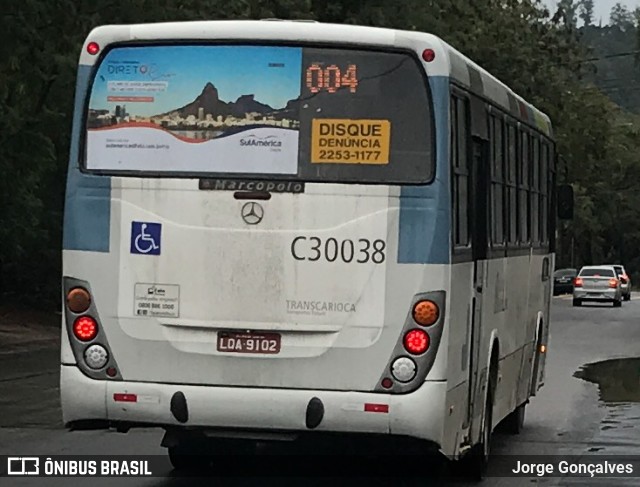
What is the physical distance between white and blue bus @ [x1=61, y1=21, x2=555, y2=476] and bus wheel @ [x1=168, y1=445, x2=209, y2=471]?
185cm

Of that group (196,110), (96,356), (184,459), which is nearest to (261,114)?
(196,110)

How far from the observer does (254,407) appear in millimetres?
8992

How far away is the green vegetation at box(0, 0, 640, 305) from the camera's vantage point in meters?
25.2

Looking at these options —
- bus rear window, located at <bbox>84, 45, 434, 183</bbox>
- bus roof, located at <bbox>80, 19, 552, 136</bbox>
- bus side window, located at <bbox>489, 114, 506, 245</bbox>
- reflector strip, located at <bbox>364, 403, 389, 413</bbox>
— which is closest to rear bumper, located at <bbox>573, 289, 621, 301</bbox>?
bus side window, located at <bbox>489, 114, 506, 245</bbox>

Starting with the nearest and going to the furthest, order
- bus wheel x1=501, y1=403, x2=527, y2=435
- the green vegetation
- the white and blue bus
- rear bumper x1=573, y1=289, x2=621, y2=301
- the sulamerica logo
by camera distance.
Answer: the white and blue bus
the sulamerica logo
bus wheel x1=501, y1=403, x2=527, y2=435
the green vegetation
rear bumper x1=573, y1=289, x2=621, y2=301

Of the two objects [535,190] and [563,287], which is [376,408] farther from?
[563,287]

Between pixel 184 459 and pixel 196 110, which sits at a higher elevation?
pixel 196 110

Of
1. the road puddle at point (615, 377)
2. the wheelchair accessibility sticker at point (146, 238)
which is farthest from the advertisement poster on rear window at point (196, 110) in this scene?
the road puddle at point (615, 377)

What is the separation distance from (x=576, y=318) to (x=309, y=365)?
34.8 metres

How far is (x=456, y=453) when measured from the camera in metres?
9.68

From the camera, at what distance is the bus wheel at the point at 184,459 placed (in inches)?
443

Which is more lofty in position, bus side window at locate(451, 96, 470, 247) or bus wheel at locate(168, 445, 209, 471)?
bus side window at locate(451, 96, 470, 247)

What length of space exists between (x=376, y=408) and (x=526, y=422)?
7.28 meters

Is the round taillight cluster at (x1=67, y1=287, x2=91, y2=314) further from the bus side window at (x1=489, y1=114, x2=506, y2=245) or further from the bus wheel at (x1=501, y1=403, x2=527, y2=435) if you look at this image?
the bus wheel at (x1=501, y1=403, x2=527, y2=435)
